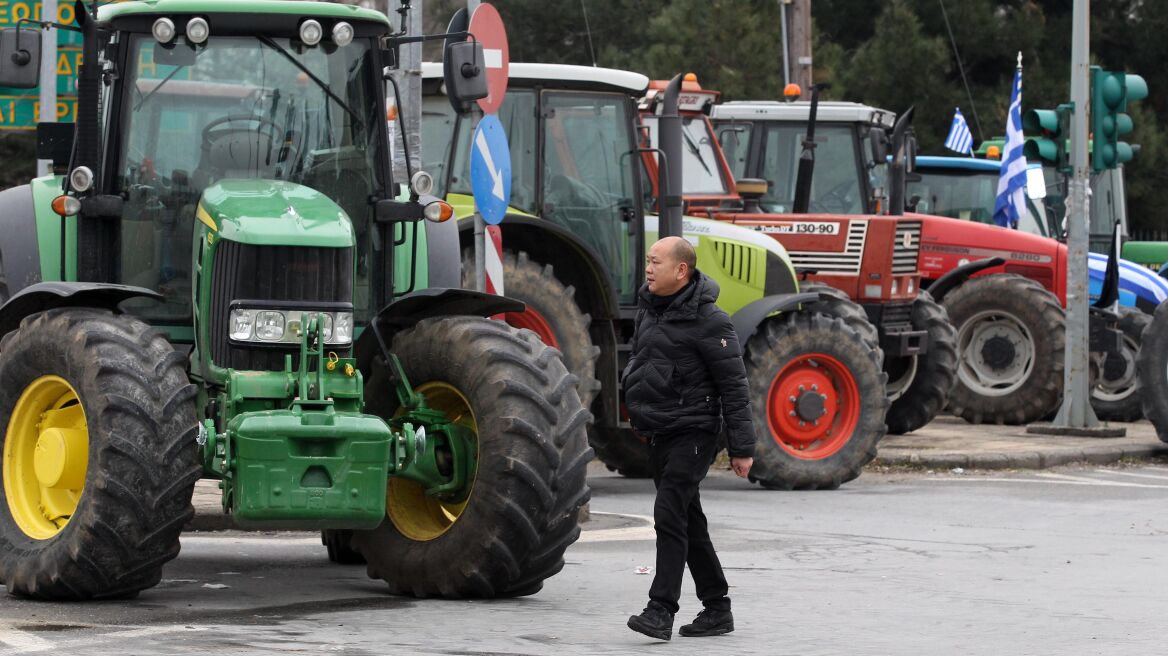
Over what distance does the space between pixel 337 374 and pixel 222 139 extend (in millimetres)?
1543

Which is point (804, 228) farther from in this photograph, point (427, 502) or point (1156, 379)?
point (427, 502)

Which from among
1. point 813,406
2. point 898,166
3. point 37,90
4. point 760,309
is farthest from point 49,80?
point 898,166

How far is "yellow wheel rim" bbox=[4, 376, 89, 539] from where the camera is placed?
9.53 m

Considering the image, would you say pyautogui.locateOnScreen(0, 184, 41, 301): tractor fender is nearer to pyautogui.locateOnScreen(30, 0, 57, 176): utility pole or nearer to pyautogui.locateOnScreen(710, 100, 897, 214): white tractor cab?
pyautogui.locateOnScreen(30, 0, 57, 176): utility pole

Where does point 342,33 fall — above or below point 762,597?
above

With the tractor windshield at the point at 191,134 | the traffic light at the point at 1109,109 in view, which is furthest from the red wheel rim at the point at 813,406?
the tractor windshield at the point at 191,134

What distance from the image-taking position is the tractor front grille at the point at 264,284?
31.4ft

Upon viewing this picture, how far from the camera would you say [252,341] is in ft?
31.4

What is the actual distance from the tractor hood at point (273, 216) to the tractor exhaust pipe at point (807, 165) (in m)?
9.60

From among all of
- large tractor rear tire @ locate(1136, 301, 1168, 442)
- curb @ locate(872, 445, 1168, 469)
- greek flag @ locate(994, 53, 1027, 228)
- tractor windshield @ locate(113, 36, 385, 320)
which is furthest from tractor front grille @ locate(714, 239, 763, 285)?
greek flag @ locate(994, 53, 1027, 228)

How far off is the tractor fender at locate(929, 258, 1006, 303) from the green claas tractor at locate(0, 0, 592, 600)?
1126 cm

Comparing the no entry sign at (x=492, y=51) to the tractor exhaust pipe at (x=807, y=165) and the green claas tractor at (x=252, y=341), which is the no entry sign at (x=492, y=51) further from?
the tractor exhaust pipe at (x=807, y=165)

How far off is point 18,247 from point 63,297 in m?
1.24

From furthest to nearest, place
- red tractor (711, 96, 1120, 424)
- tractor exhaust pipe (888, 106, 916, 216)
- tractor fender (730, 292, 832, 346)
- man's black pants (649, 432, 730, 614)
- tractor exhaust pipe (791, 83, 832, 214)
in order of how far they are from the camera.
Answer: red tractor (711, 96, 1120, 424) → tractor exhaust pipe (888, 106, 916, 216) → tractor exhaust pipe (791, 83, 832, 214) → tractor fender (730, 292, 832, 346) → man's black pants (649, 432, 730, 614)
